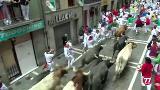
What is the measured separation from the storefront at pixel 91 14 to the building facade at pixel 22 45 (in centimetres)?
685

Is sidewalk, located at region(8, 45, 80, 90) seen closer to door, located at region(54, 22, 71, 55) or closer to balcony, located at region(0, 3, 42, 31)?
door, located at region(54, 22, 71, 55)

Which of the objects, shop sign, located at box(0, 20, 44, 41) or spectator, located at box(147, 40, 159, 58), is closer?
shop sign, located at box(0, 20, 44, 41)

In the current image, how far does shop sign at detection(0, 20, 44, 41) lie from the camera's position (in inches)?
412

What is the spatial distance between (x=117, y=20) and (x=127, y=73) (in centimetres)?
959

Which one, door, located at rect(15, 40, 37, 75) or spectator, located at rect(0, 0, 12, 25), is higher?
spectator, located at rect(0, 0, 12, 25)

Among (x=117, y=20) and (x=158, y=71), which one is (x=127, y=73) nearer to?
(x=158, y=71)

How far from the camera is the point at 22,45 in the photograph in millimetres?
12430

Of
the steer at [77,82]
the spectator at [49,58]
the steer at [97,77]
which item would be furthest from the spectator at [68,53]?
the steer at [77,82]

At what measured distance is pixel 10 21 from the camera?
10961 millimetres

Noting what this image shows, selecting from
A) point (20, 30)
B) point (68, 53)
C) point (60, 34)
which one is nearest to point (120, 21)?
point (60, 34)

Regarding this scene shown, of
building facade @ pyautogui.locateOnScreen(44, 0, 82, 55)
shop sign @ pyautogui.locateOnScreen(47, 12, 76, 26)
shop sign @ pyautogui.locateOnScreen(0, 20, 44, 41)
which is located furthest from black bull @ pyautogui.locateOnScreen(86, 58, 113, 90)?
shop sign @ pyautogui.locateOnScreen(47, 12, 76, 26)

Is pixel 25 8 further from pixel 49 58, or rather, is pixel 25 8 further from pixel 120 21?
pixel 120 21

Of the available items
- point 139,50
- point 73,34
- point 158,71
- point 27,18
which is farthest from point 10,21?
point 139,50

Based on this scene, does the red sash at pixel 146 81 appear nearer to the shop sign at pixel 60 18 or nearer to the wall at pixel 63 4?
the shop sign at pixel 60 18
